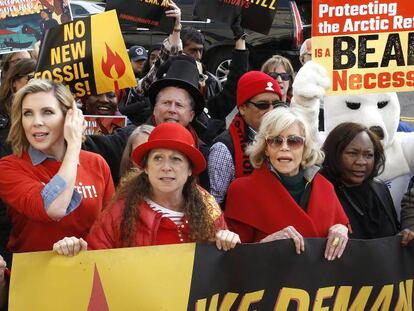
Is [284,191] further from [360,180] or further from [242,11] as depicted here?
[242,11]

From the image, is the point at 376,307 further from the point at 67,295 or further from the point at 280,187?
the point at 67,295

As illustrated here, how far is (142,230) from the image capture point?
11.3ft

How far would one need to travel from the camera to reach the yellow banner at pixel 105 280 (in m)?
3.23

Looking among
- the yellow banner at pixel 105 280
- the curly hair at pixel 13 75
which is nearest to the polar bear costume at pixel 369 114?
the yellow banner at pixel 105 280

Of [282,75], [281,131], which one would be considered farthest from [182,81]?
[282,75]

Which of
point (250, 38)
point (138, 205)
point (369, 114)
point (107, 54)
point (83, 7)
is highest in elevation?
point (83, 7)

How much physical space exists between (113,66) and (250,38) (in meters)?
7.86

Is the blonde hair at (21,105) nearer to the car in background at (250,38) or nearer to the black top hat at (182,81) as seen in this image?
the black top hat at (182,81)

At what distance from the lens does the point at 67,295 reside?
10.7 ft

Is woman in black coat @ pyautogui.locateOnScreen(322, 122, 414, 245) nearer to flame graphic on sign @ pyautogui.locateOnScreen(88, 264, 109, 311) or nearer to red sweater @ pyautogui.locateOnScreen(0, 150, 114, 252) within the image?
red sweater @ pyautogui.locateOnScreen(0, 150, 114, 252)

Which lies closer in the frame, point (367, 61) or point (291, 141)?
point (291, 141)

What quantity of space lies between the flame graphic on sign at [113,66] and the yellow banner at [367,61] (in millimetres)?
1298

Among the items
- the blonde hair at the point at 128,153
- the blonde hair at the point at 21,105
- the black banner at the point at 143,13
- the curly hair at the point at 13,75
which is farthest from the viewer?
the black banner at the point at 143,13

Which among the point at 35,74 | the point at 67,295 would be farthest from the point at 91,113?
the point at 67,295
